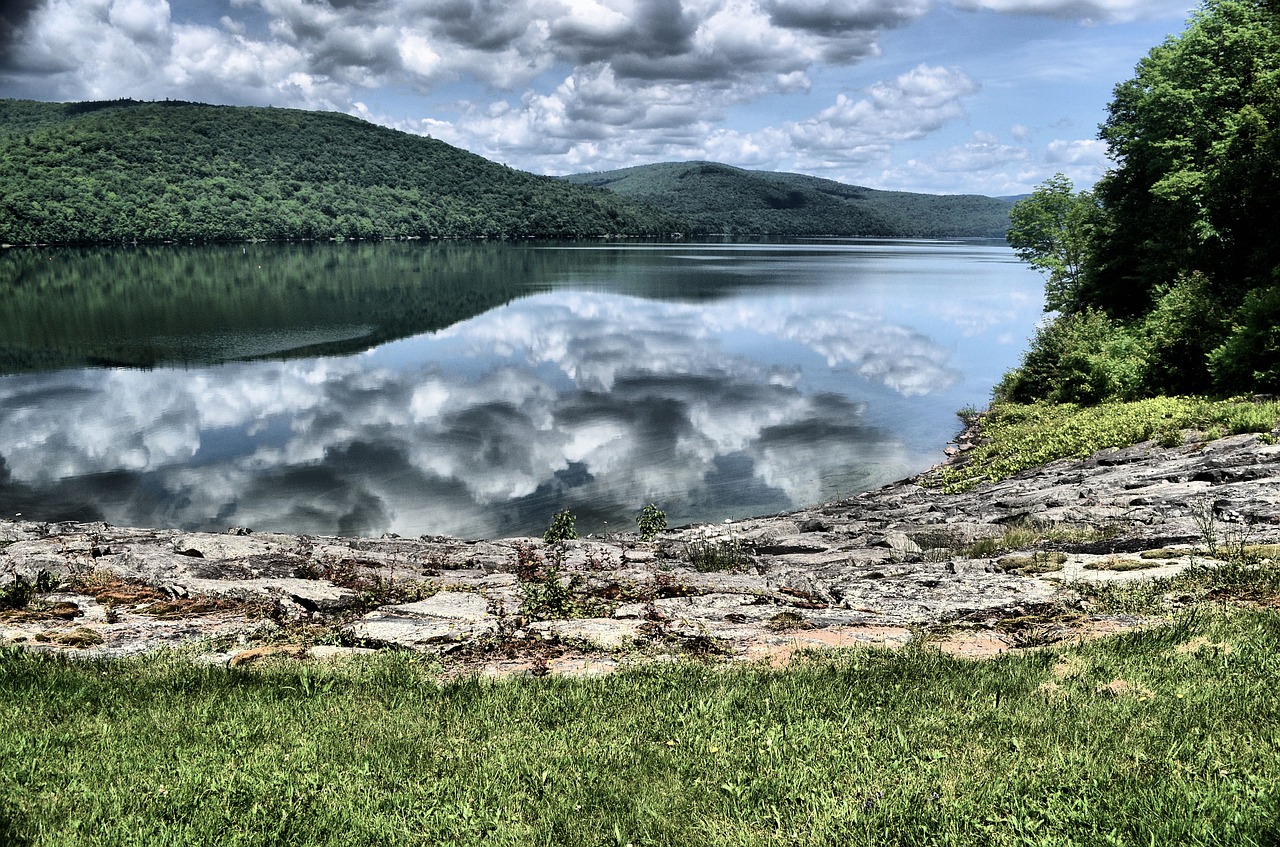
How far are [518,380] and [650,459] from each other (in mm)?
17322

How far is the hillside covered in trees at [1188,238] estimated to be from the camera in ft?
89.2

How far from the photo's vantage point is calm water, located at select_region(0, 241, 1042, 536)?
84.7 ft

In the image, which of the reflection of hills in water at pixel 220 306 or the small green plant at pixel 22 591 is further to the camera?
the reflection of hills in water at pixel 220 306

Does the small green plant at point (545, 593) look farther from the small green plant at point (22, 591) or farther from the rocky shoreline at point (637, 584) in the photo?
the small green plant at point (22, 591)

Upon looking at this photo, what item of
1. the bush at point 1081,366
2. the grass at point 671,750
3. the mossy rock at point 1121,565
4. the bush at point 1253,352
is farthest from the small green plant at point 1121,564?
the bush at point 1081,366

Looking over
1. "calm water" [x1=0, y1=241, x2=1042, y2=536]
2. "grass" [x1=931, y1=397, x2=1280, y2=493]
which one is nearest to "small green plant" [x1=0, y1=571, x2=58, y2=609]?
→ "calm water" [x1=0, y1=241, x2=1042, y2=536]

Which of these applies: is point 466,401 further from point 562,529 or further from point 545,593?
point 545,593

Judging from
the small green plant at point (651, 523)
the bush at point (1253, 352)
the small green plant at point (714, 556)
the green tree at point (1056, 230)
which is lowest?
the small green plant at point (651, 523)

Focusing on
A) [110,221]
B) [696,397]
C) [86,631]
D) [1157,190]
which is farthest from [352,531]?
[110,221]

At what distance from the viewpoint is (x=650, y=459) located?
30141 mm

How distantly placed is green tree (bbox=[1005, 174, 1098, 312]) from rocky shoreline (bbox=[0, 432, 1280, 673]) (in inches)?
1706

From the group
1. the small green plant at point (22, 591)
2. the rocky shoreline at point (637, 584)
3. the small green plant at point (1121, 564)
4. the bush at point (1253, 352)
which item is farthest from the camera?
the bush at point (1253, 352)

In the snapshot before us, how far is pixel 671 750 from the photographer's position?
6707 mm

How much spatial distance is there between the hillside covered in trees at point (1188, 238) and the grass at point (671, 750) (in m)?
20.7
